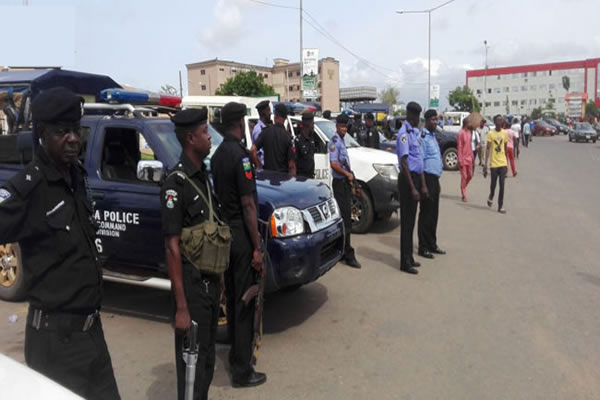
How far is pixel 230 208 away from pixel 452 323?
8.38 feet

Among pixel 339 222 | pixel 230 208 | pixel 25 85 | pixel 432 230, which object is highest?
pixel 25 85

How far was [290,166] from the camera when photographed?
6656 millimetres

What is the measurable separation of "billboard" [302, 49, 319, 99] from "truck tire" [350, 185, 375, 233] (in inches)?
582

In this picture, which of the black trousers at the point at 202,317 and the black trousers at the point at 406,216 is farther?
the black trousers at the point at 406,216

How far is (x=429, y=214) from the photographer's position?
23.3 ft

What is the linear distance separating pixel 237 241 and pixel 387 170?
5264 mm

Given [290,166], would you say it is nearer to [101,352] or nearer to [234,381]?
[234,381]

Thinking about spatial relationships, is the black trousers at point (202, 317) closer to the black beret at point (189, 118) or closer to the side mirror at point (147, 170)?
the black beret at point (189, 118)

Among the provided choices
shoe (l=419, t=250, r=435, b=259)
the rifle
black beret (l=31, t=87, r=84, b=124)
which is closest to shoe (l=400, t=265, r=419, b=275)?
shoe (l=419, t=250, r=435, b=259)

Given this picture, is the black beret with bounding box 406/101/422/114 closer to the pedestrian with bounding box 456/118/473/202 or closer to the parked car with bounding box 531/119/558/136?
the pedestrian with bounding box 456/118/473/202

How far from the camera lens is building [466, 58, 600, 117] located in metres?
104

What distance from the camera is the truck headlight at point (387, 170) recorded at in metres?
8.43

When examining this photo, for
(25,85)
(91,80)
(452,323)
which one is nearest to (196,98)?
(91,80)

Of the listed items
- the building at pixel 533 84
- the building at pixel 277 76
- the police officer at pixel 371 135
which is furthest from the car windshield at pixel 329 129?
the building at pixel 533 84
